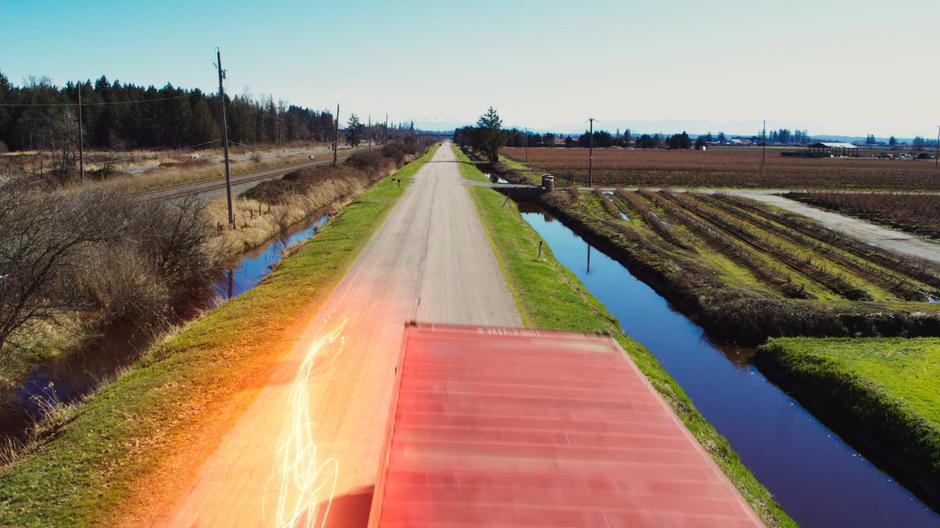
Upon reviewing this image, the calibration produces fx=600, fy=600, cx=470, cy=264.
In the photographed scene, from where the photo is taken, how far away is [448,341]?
922cm

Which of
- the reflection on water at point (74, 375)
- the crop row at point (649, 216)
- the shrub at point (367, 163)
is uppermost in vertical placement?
the shrub at point (367, 163)

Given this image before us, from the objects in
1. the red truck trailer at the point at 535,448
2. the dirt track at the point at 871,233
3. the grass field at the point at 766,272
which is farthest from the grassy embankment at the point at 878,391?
the dirt track at the point at 871,233

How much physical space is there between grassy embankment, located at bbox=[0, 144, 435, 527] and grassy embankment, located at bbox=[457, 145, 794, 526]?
6570mm

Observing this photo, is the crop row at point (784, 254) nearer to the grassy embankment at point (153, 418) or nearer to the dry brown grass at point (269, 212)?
the grassy embankment at point (153, 418)

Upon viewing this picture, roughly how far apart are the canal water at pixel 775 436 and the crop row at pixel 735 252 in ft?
13.4

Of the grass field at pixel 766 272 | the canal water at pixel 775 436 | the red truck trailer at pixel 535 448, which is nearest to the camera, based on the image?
the red truck trailer at pixel 535 448

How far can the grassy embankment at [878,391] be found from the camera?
1121 cm

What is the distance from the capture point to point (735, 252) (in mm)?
26812

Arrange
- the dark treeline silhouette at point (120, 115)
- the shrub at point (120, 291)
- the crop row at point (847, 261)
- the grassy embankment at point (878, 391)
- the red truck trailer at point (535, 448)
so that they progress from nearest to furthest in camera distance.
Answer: the red truck trailer at point (535, 448), the grassy embankment at point (878, 391), the shrub at point (120, 291), the crop row at point (847, 261), the dark treeline silhouette at point (120, 115)

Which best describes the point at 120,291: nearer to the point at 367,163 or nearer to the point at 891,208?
the point at 891,208

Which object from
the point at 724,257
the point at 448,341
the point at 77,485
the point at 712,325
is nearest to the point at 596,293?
the point at 712,325

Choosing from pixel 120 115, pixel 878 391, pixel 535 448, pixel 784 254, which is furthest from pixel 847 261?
pixel 120 115

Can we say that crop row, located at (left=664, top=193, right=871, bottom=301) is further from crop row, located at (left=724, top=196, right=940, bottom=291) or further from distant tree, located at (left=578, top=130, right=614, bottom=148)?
distant tree, located at (left=578, top=130, right=614, bottom=148)

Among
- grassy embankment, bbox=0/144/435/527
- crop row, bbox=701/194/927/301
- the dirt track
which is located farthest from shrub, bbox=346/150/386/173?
grassy embankment, bbox=0/144/435/527
